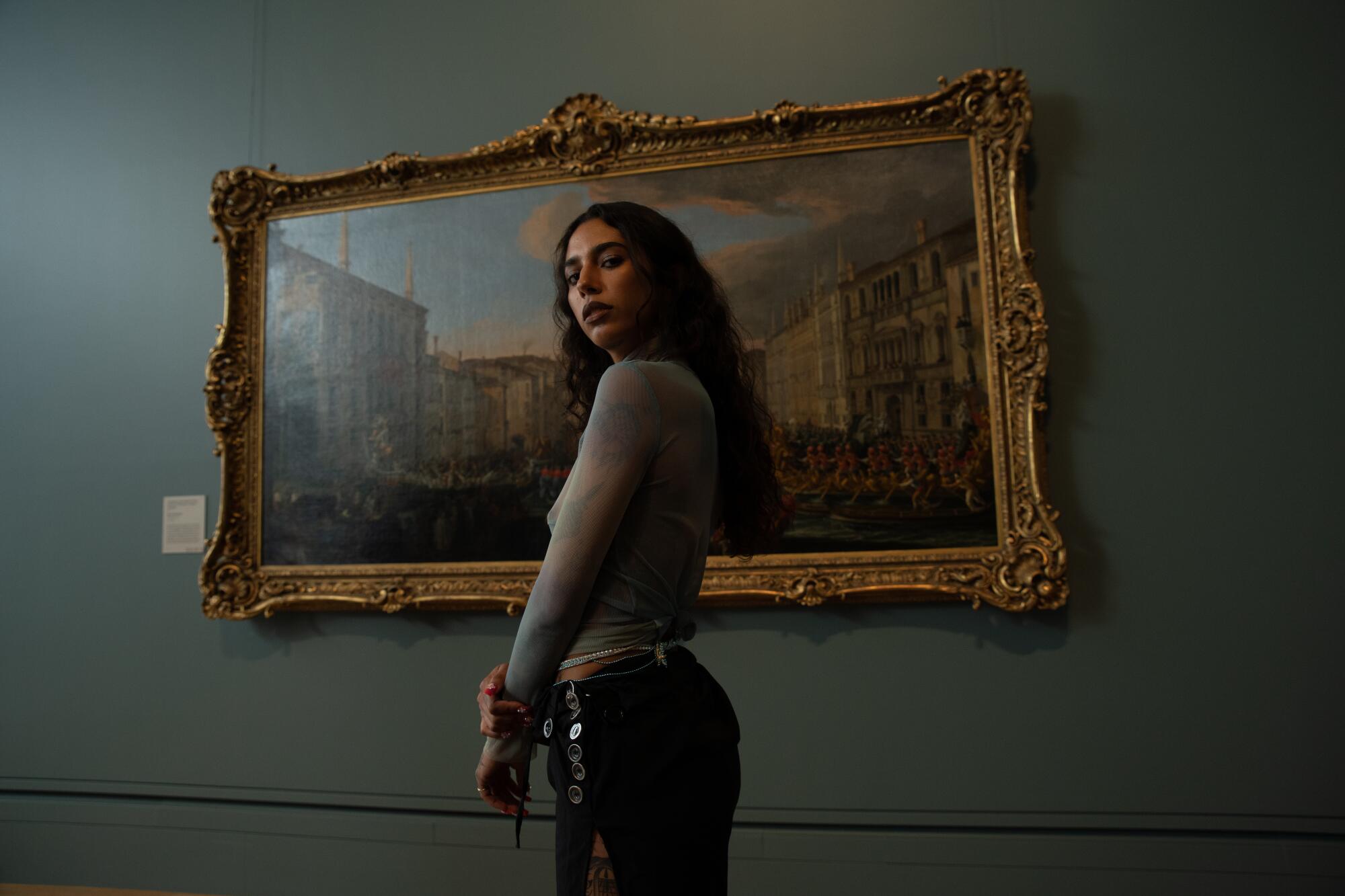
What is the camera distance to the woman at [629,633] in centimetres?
147

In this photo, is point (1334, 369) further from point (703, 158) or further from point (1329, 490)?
point (703, 158)

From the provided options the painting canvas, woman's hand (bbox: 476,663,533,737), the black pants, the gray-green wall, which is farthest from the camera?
the painting canvas

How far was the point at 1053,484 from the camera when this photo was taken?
3.31 m

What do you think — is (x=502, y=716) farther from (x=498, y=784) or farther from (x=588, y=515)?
(x=588, y=515)

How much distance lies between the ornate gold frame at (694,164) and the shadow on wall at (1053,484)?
10 cm

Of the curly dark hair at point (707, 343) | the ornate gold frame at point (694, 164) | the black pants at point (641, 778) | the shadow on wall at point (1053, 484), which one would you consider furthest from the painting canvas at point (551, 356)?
the black pants at point (641, 778)

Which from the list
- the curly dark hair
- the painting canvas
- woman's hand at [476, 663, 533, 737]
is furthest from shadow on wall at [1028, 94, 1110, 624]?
woman's hand at [476, 663, 533, 737]

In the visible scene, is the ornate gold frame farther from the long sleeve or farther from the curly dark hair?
the long sleeve

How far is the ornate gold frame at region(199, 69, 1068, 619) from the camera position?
326 centimetres

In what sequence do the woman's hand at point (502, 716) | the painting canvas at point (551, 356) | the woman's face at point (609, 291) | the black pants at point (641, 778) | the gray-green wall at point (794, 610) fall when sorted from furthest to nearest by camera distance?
the painting canvas at point (551, 356) → the gray-green wall at point (794, 610) → the woman's face at point (609, 291) → the woman's hand at point (502, 716) → the black pants at point (641, 778)

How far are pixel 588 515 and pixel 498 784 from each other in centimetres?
55

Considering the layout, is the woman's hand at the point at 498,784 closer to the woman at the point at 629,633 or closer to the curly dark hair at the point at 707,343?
the woman at the point at 629,633

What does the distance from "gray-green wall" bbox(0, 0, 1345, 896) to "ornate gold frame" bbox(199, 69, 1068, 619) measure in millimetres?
149

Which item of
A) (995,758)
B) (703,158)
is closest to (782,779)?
(995,758)
